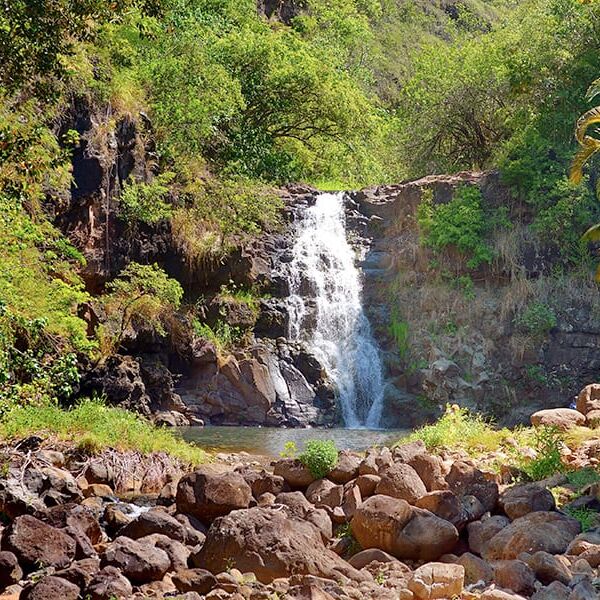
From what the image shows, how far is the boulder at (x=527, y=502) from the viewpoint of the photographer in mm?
10469

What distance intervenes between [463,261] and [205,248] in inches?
346

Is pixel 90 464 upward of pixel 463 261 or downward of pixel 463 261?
downward

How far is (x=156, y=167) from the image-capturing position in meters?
26.6

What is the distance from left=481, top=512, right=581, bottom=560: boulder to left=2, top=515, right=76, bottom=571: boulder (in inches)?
190

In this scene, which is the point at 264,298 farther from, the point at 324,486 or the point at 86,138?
the point at 324,486

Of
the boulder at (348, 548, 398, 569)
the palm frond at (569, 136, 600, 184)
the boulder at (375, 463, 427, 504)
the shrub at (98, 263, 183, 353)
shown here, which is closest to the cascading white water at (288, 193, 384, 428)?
the shrub at (98, 263, 183, 353)

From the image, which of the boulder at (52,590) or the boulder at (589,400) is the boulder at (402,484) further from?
the boulder at (589,400)

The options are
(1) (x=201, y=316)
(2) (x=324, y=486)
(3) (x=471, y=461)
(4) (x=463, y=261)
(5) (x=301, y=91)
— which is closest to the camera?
(2) (x=324, y=486)

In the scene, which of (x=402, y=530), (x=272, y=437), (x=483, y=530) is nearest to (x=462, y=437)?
(x=483, y=530)

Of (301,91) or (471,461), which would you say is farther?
(301,91)

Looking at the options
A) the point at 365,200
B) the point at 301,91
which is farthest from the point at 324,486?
the point at 301,91

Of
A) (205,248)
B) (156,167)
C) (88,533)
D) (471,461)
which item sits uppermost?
(156,167)

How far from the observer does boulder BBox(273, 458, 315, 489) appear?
1238cm

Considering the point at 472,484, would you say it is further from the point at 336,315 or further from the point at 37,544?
the point at 336,315
